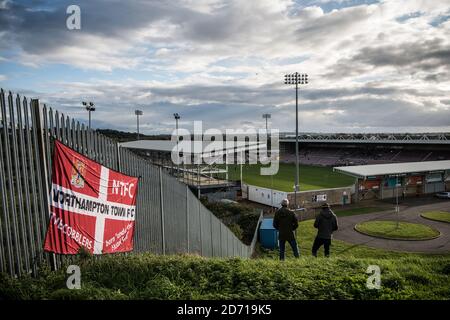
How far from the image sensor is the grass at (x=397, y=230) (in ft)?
74.3

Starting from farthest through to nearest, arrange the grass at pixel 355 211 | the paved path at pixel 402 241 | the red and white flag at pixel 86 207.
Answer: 1. the grass at pixel 355 211
2. the paved path at pixel 402 241
3. the red and white flag at pixel 86 207

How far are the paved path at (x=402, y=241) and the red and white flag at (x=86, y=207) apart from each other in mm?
18321

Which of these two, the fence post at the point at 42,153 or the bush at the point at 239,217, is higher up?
the fence post at the point at 42,153

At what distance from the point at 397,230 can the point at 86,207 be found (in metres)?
23.4

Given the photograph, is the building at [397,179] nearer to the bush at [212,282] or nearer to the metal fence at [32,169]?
the bush at [212,282]

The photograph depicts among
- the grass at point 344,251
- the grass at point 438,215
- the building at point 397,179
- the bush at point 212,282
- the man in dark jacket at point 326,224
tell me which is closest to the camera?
the bush at point 212,282

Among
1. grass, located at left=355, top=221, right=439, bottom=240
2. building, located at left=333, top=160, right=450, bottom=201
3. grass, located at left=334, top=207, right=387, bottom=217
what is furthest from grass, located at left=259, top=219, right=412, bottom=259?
building, located at left=333, top=160, right=450, bottom=201

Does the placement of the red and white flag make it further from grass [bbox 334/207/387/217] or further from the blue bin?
grass [bbox 334/207/387/217]

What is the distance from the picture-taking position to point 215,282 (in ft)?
17.7

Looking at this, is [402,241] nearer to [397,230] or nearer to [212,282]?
[397,230]

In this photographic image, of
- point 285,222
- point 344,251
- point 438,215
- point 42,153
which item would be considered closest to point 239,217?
point 344,251

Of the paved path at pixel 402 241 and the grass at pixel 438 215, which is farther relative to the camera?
the grass at pixel 438 215

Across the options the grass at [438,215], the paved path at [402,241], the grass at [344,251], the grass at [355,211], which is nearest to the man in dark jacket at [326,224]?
the grass at [344,251]
